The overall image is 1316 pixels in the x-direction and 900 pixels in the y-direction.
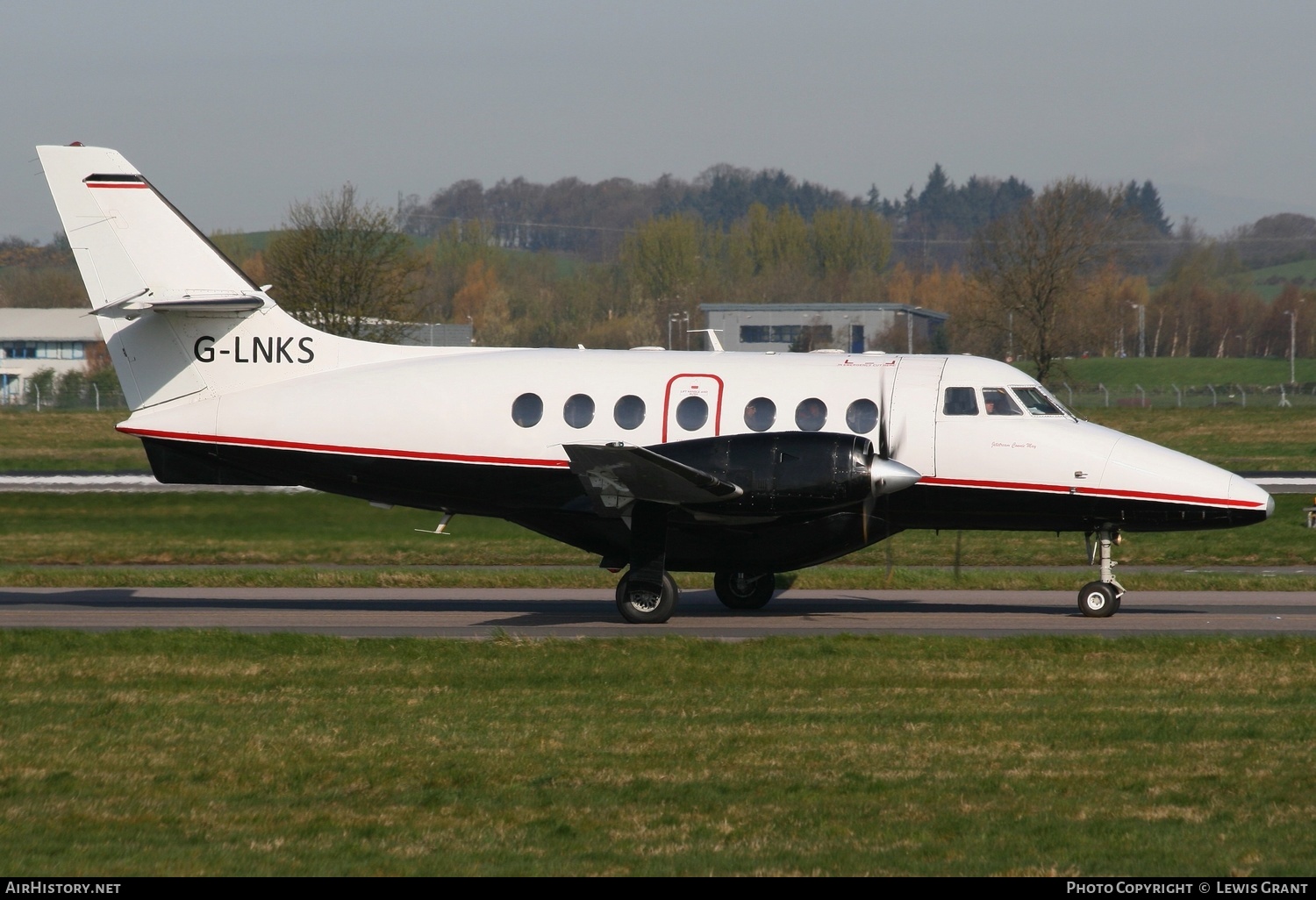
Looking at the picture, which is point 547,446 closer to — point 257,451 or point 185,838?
point 257,451

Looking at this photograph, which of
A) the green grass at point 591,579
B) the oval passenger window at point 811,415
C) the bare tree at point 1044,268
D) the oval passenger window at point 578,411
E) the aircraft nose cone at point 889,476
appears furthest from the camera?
the bare tree at point 1044,268

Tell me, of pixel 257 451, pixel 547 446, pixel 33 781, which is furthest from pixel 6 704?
pixel 547 446

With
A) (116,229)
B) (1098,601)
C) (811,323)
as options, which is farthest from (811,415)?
(811,323)

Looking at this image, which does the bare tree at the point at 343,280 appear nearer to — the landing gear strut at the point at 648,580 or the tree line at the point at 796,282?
the tree line at the point at 796,282

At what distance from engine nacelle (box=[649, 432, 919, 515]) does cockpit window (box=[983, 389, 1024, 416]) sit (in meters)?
1.90

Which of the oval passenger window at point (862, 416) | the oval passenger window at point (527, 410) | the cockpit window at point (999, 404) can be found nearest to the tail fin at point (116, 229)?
the oval passenger window at point (527, 410)

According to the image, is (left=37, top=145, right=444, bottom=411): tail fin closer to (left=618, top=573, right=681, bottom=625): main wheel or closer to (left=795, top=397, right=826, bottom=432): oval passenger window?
(left=618, top=573, right=681, bottom=625): main wheel

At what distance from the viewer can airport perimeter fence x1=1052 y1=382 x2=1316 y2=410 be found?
63094 millimetres

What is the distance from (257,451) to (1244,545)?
19824 mm

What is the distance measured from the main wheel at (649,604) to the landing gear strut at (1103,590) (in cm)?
548

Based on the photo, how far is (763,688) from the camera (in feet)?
43.4

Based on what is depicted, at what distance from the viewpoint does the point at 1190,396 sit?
73812 mm

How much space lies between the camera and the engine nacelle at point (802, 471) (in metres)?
16.4

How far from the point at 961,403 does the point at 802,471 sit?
9.49 feet
